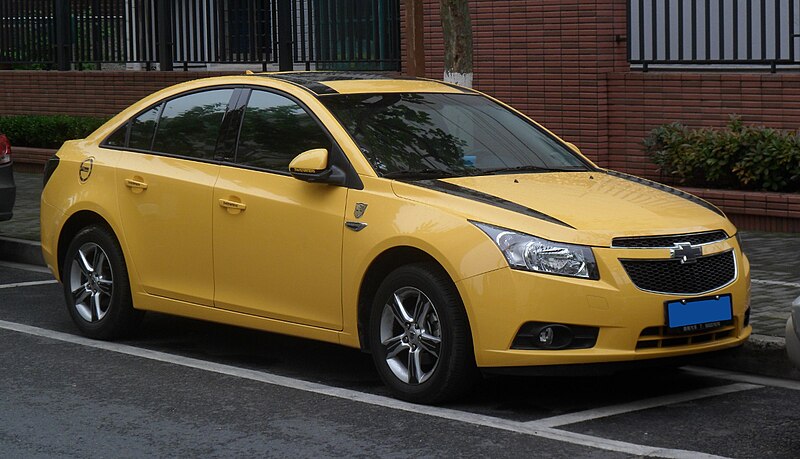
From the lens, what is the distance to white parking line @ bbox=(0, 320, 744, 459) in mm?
5848

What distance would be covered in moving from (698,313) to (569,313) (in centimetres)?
66

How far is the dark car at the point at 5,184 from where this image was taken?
11547 mm

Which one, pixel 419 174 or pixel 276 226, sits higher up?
pixel 419 174

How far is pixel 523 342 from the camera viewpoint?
248 inches

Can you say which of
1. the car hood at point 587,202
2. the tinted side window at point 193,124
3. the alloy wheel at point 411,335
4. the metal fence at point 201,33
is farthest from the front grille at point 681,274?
the metal fence at point 201,33

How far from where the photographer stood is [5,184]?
1162cm

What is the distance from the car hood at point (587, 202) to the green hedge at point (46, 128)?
12.7 metres

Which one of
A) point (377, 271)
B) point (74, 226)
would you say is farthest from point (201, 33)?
point (377, 271)

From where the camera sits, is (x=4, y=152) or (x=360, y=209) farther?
(x=4, y=152)

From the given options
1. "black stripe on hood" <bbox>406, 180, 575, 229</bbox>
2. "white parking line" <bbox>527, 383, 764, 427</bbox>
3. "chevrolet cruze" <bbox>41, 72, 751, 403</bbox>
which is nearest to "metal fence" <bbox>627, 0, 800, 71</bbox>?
"chevrolet cruze" <bbox>41, 72, 751, 403</bbox>

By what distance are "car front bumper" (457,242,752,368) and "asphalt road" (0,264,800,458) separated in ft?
1.00

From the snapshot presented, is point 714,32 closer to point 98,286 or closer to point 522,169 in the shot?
point 522,169

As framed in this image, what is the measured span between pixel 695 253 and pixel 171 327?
12.6ft

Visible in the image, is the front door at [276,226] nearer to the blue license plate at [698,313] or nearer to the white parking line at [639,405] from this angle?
the white parking line at [639,405]
